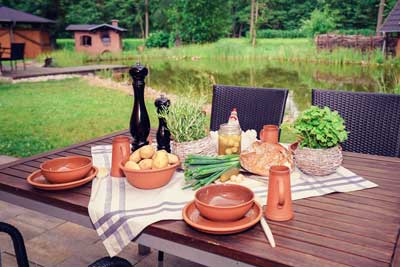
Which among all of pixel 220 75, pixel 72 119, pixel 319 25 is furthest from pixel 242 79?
pixel 319 25

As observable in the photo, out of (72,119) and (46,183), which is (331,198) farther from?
(72,119)

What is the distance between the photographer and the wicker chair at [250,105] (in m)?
2.20

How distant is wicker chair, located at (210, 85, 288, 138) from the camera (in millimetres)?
2197

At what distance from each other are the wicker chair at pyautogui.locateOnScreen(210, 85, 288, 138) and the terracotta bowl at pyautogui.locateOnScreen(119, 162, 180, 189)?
1102 millimetres

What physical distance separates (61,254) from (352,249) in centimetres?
168

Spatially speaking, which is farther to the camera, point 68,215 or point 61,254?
point 61,254

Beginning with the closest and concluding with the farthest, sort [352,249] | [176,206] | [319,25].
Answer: [352,249], [176,206], [319,25]

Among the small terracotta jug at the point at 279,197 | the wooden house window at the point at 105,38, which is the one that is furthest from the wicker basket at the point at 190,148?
the wooden house window at the point at 105,38

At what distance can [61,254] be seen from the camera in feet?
6.86

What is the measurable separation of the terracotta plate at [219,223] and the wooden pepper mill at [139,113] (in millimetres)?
Result: 533

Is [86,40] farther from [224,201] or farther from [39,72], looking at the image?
[224,201]

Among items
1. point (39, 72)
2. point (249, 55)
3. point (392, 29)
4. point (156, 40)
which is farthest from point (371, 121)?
point (156, 40)

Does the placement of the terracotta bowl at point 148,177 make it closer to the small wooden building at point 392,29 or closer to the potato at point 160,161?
the potato at point 160,161

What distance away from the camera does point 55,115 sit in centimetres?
599
